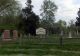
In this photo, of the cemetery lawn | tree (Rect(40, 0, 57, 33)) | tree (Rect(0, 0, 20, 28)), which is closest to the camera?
the cemetery lawn

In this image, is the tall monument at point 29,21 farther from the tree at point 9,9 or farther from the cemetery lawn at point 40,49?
the cemetery lawn at point 40,49

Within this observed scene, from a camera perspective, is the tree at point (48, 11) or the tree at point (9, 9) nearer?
the tree at point (9, 9)

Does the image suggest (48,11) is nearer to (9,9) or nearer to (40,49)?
(9,9)

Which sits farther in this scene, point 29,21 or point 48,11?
point 48,11

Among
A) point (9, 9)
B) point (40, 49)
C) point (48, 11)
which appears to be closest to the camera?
point (40, 49)

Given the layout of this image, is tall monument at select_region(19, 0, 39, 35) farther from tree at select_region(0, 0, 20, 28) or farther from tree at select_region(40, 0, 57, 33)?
tree at select_region(40, 0, 57, 33)

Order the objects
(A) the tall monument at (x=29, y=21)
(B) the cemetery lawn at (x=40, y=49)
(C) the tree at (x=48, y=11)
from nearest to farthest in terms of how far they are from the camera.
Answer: (B) the cemetery lawn at (x=40, y=49)
(A) the tall monument at (x=29, y=21)
(C) the tree at (x=48, y=11)

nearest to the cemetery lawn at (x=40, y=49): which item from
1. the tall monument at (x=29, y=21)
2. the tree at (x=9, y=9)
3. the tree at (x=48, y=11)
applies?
the tall monument at (x=29, y=21)

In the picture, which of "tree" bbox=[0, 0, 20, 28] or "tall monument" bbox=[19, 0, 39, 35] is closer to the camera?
"tall monument" bbox=[19, 0, 39, 35]

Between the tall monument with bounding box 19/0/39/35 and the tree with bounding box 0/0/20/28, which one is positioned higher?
the tree with bounding box 0/0/20/28

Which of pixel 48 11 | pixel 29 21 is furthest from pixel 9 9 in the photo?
pixel 48 11

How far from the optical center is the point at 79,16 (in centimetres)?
8400

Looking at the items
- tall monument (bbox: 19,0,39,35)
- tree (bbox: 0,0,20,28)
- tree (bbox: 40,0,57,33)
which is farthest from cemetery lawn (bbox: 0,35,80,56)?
tree (bbox: 40,0,57,33)

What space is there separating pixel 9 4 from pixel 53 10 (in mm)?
31740
